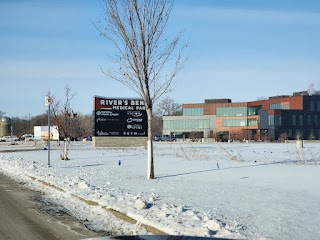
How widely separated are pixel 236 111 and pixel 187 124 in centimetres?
1426

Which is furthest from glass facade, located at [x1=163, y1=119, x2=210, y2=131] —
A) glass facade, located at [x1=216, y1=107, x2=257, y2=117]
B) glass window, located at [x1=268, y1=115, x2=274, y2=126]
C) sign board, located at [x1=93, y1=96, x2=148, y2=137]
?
sign board, located at [x1=93, y1=96, x2=148, y2=137]

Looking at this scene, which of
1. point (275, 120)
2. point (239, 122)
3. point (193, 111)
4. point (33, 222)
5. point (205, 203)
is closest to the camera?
point (33, 222)

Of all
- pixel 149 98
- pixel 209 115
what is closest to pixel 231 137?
pixel 209 115

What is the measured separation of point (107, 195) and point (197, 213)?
3.31m

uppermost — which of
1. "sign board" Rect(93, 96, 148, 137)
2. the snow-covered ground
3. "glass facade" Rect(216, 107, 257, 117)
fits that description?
"glass facade" Rect(216, 107, 257, 117)

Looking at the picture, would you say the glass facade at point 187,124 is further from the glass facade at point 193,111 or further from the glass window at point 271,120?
the glass window at point 271,120

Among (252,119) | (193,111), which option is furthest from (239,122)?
(193,111)

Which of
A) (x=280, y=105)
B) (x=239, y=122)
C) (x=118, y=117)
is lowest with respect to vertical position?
(x=118, y=117)

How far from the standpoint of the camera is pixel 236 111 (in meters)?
104

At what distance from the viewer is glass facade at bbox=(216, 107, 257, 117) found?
102 meters

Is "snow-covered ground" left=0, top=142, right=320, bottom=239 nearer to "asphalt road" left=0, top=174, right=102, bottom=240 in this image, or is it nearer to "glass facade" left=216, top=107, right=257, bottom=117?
"asphalt road" left=0, top=174, right=102, bottom=240

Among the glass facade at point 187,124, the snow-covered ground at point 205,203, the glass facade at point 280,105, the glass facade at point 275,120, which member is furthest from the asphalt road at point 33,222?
the glass facade at point 187,124

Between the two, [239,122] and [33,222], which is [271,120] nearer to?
[239,122]

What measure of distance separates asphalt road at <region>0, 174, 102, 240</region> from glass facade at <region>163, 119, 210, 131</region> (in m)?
97.4
